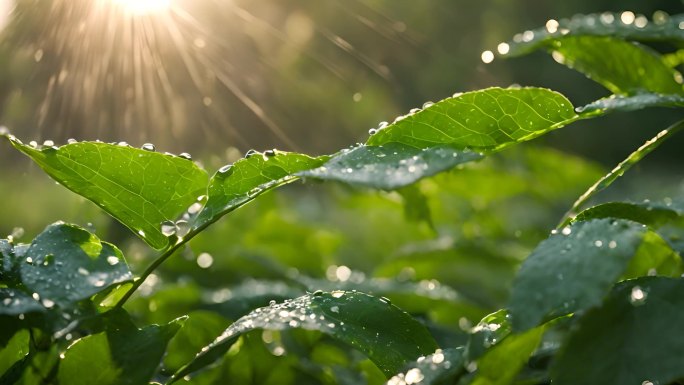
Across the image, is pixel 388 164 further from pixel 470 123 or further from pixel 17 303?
pixel 17 303

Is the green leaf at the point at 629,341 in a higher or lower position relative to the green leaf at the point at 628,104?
lower

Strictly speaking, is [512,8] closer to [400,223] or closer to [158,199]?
[400,223]

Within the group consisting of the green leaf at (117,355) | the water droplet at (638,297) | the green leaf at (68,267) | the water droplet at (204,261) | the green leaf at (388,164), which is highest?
the green leaf at (388,164)

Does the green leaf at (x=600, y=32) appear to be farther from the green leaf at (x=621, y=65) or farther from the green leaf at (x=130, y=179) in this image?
the green leaf at (x=130, y=179)

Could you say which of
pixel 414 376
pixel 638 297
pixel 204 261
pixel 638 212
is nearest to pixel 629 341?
pixel 638 297

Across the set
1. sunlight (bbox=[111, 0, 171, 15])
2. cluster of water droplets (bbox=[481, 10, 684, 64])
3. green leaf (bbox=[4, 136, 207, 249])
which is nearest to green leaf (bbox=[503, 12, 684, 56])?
cluster of water droplets (bbox=[481, 10, 684, 64])

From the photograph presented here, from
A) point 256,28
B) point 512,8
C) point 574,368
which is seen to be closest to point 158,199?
point 574,368

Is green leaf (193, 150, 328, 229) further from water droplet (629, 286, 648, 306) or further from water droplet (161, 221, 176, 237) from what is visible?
water droplet (629, 286, 648, 306)

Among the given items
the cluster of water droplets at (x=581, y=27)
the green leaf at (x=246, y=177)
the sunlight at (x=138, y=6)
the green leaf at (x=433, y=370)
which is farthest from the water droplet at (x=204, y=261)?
the green leaf at (x=433, y=370)
